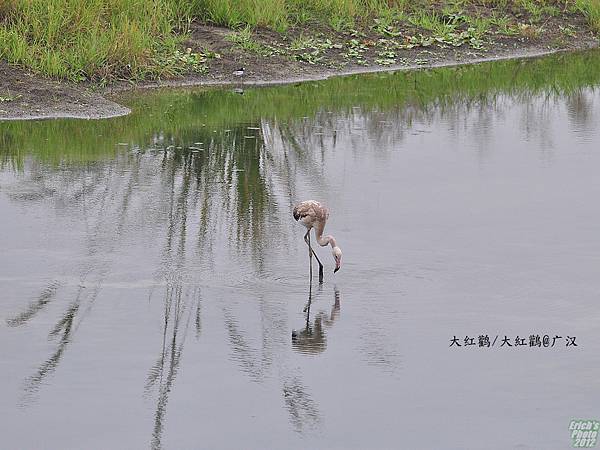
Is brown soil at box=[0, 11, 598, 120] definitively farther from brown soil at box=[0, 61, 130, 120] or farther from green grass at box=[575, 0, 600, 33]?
green grass at box=[575, 0, 600, 33]

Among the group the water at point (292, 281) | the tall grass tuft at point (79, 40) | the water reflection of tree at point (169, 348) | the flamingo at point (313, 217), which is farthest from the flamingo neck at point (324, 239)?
the tall grass tuft at point (79, 40)

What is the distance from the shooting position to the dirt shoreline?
13.8 meters

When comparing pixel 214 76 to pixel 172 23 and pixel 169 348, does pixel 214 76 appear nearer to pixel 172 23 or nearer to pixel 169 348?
pixel 172 23

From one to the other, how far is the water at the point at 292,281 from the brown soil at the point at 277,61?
25.7 inches

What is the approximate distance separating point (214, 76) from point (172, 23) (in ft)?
5.02

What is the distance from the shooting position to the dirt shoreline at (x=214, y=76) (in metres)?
13.8

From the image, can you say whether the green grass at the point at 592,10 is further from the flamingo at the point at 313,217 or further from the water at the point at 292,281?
the flamingo at the point at 313,217

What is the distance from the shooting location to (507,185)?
10.9 metres

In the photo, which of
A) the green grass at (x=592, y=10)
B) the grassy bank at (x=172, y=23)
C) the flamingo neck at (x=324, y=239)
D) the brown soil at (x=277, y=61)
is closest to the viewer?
the flamingo neck at (x=324, y=239)

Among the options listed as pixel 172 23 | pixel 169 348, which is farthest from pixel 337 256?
pixel 172 23

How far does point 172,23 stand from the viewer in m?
17.2

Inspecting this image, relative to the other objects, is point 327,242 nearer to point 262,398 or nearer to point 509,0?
point 262,398

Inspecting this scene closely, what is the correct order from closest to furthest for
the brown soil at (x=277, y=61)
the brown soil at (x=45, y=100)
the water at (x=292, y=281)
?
the water at (x=292, y=281) → the brown soil at (x=45, y=100) → the brown soil at (x=277, y=61)

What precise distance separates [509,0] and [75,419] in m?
15.9
